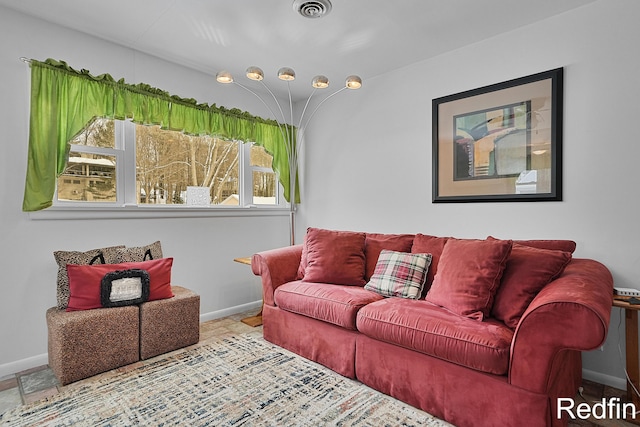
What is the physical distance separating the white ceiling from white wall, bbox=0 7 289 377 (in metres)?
0.13

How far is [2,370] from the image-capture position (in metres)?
2.31

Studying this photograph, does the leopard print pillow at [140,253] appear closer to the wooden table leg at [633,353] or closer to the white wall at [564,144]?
the white wall at [564,144]

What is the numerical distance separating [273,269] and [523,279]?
70.1 inches

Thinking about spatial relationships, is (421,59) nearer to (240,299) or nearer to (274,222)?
(274,222)

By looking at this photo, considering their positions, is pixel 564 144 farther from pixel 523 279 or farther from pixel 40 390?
pixel 40 390

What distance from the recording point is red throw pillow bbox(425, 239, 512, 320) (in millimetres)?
1979

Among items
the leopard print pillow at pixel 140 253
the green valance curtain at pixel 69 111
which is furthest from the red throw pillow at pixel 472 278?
the green valance curtain at pixel 69 111

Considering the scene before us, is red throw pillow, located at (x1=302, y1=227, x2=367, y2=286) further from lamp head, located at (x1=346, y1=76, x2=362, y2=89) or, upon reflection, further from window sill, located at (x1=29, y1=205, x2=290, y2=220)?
lamp head, located at (x1=346, y1=76, x2=362, y2=89)

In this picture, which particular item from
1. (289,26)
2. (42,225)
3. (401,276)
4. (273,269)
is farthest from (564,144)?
(42,225)

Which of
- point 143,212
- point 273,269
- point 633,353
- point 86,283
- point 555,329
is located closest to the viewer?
point 555,329

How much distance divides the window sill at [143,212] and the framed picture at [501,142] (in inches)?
76.7

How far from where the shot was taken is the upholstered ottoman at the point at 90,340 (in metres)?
2.14

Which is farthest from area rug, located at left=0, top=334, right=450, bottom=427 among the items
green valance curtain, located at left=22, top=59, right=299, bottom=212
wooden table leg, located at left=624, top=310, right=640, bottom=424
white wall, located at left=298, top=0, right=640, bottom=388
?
white wall, located at left=298, top=0, right=640, bottom=388

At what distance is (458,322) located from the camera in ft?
6.10
